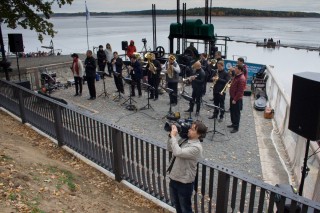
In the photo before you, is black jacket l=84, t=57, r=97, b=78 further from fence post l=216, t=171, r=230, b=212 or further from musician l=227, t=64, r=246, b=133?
fence post l=216, t=171, r=230, b=212

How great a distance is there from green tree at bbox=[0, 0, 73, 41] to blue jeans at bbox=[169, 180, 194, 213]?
11628mm

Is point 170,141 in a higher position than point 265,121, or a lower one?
higher

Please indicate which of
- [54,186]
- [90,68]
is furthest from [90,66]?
[54,186]

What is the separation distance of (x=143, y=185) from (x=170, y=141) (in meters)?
1.61

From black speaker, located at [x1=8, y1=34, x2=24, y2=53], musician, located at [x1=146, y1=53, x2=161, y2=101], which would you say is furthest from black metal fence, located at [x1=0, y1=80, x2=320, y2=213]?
black speaker, located at [x1=8, y1=34, x2=24, y2=53]

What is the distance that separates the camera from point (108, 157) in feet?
19.0

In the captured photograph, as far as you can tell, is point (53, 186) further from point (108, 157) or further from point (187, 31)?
point (187, 31)

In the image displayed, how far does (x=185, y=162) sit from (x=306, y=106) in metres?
2.04

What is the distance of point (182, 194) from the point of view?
425cm

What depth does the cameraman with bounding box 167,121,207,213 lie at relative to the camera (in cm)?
394

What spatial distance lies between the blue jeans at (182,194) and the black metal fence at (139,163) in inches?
7.7

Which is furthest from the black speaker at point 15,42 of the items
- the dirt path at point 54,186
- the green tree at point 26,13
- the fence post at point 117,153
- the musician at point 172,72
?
the fence post at point 117,153

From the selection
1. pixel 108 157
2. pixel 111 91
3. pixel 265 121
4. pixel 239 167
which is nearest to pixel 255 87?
pixel 265 121

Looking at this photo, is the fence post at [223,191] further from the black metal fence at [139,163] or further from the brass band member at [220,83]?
the brass band member at [220,83]
